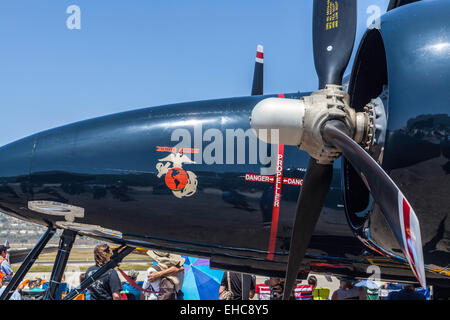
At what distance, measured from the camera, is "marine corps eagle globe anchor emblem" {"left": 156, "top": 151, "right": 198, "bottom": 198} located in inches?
190

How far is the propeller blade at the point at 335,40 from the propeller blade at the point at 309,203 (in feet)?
2.48

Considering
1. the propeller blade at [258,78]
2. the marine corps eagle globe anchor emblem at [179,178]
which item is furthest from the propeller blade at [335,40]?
the propeller blade at [258,78]

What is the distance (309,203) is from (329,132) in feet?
2.90

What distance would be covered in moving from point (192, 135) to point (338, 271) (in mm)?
2320

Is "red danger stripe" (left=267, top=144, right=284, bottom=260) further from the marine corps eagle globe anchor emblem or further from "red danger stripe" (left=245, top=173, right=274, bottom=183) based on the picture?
the marine corps eagle globe anchor emblem

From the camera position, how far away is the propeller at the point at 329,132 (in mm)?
2529

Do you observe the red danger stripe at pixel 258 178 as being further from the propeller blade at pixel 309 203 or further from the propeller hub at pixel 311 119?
the propeller hub at pixel 311 119

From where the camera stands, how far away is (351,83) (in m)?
4.04

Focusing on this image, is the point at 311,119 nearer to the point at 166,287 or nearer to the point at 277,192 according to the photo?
the point at 277,192

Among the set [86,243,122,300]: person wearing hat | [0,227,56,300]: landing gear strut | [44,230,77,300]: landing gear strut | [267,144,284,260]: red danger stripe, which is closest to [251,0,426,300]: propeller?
[267,144,284,260]: red danger stripe

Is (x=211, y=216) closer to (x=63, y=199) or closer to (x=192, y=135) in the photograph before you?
(x=192, y=135)
